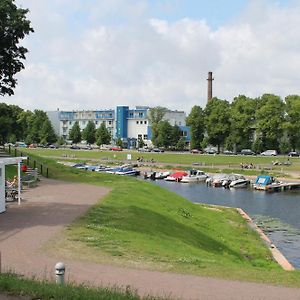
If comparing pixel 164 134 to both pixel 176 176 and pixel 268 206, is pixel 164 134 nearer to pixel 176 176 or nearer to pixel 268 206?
pixel 176 176

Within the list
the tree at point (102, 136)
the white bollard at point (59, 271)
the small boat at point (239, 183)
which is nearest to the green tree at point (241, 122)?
the small boat at point (239, 183)

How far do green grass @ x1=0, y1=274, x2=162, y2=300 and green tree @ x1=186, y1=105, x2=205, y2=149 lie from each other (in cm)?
11074

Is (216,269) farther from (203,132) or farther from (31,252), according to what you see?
(203,132)

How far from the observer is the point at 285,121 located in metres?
108

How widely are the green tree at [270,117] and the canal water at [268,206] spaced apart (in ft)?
132

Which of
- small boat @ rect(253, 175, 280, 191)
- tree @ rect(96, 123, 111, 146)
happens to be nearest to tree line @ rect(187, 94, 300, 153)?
tree @ rect(96, 123, 111, 146)

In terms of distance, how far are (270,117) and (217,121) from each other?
529 inches

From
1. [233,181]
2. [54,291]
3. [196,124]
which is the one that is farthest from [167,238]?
[196,124]

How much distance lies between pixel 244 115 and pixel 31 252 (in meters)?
99.2

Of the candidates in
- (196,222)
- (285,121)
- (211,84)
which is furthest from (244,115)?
(196,222)

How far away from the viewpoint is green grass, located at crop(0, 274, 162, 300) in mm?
9133

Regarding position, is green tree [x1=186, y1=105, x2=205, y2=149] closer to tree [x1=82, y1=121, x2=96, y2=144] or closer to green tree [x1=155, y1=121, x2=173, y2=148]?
green tree [x1=155, y1=121, x2=173, y2=148]

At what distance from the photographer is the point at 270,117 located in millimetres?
106812

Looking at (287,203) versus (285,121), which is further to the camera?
(285,121)
